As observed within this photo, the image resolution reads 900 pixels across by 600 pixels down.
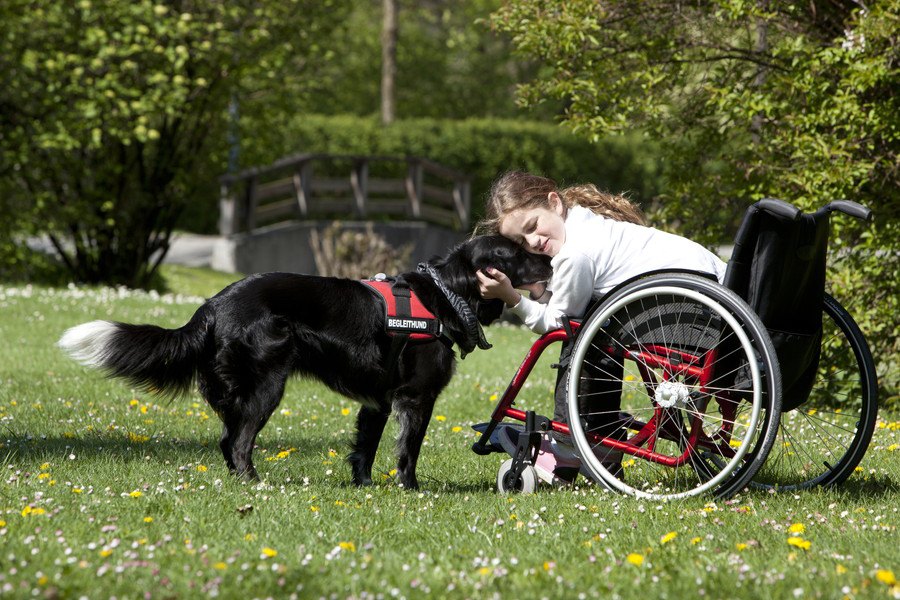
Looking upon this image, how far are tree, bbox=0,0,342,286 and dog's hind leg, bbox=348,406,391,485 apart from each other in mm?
9029

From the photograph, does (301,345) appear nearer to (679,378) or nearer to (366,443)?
(366,443)

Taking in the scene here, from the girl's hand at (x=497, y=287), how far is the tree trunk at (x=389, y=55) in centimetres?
2459

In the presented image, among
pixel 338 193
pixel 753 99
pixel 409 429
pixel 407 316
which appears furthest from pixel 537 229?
pixel 338 193

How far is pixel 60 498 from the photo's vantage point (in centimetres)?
373

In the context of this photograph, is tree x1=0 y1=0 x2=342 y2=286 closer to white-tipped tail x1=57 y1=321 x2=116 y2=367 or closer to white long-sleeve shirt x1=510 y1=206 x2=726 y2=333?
white-tipped tail x1=57 y1=321 x2=116 y2=367

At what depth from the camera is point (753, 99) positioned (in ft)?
21.2

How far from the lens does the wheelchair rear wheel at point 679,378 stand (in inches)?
145

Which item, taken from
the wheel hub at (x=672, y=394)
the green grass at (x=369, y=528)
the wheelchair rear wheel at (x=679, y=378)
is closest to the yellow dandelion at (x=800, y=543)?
the green grass at (x=369, y=528)

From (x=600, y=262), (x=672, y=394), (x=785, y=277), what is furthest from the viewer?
(x=600, y=262)

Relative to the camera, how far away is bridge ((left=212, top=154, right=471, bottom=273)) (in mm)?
20656

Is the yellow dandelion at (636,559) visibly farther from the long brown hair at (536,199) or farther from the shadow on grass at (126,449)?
the shadow on grass at (126,449)

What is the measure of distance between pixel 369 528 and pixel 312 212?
60.5 ft

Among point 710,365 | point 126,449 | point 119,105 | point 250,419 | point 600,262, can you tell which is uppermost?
point 600,262

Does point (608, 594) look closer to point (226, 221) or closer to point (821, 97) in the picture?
point (821, 97)
